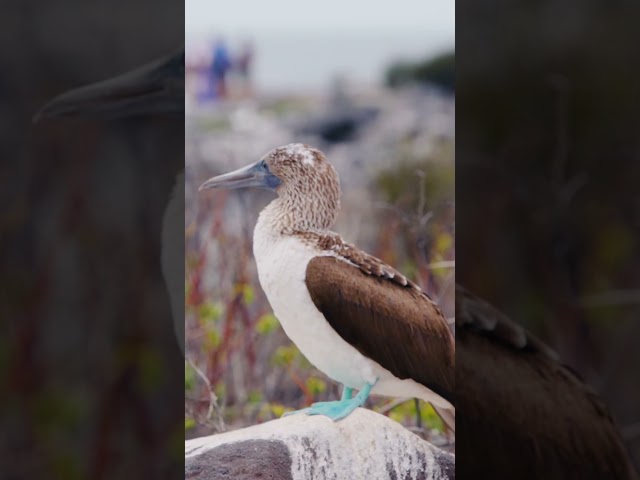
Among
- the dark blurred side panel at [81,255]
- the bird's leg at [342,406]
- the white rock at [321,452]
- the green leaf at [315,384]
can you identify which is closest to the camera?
the dark blurred side panel at [81,255]

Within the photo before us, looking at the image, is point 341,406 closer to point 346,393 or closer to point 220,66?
point 346,393

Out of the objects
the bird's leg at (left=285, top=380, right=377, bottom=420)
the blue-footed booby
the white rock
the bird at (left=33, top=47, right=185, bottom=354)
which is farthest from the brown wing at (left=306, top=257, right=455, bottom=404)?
the bird at (left=33, top=47, right=185, bottom=354)

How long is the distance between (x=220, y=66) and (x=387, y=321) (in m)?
1.17

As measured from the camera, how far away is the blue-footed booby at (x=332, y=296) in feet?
12.1

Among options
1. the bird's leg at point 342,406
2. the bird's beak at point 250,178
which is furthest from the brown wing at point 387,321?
the bird's beak at point 250,178

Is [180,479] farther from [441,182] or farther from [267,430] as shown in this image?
[441,182]

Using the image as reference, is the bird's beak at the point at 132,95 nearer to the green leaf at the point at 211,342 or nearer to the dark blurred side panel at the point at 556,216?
the green leaf at the point at 211,342

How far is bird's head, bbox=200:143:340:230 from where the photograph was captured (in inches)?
147

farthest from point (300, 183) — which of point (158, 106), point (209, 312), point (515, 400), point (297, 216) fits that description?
point (515, 400)

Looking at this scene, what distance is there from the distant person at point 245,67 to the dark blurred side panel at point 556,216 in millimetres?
809

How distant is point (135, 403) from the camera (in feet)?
11.9

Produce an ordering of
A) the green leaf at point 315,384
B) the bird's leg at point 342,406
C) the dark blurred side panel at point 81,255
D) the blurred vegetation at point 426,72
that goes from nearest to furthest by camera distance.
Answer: the dark blurred side panel at point 81,255, the bird's leg at point 342,406, the green leaf at point 315,384, the blurred vegetation at point 426,72

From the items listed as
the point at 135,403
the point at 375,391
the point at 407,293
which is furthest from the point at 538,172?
the point at 135,403

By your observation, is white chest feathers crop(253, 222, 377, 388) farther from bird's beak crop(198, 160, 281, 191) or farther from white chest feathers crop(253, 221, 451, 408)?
bird's beak crop(198, 160, 281, 191)
